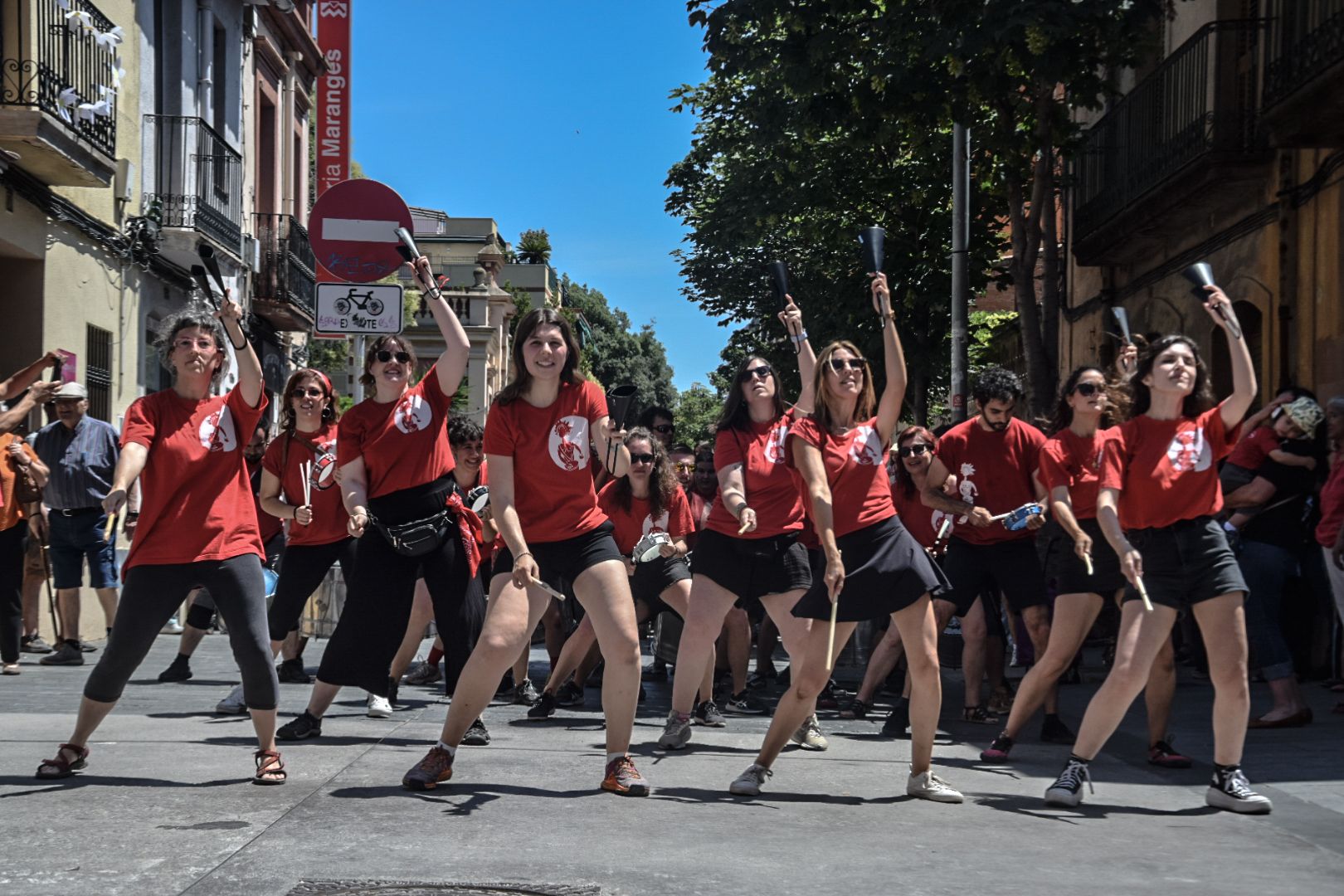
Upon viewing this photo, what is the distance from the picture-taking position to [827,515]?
6613 mm

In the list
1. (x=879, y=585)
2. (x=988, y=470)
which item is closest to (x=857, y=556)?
(x=879, y=585)

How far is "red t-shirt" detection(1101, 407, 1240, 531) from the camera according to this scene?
22.4 ft

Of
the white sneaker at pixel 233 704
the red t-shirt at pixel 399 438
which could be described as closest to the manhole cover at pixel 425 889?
the red t-shirt at pixel 399 438

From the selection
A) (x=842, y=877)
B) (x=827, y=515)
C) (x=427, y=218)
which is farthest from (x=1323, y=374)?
(x=427, y=218)

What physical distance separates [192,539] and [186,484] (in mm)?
216

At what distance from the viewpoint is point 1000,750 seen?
26.3 feet

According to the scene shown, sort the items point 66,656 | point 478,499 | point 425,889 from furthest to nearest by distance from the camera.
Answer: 1. point 66,656
2. point 478,499
3. point 425,889

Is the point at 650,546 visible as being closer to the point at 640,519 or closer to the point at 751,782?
the point at 640,519

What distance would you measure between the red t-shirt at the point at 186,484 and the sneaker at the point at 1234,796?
12.5 ft

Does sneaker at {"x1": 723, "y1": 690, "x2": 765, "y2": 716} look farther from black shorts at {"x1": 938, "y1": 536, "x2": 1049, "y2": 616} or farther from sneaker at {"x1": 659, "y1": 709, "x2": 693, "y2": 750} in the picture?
sneaker at {"x1": 659, "y1": 709, "x2": 693, "y2": 750}

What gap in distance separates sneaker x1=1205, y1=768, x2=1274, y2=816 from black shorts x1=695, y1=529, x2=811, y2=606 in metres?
2.19

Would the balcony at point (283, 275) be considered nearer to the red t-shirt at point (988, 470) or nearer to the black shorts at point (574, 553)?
the red t-shirt at point (988, 470)

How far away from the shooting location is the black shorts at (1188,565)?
6711 mm

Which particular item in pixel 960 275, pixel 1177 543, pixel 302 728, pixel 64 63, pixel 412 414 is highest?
pixel 64 63
